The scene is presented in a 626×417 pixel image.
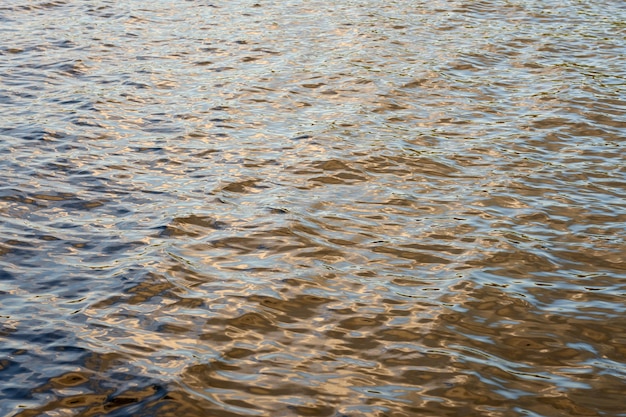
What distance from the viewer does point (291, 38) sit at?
15.8 meters

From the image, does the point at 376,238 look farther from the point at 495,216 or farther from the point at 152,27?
the point at 152,27

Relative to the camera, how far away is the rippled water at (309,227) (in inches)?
230

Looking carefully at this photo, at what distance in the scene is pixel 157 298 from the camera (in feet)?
22.5

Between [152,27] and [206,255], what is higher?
[152,27]

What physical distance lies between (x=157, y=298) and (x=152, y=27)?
35.3ft

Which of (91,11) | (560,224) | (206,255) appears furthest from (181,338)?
(91,11)

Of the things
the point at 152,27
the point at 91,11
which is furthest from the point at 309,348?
the point at 91,11

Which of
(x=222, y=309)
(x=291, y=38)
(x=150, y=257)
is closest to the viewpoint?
(x=222, y=309)

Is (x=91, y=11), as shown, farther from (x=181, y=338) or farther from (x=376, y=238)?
(x=181, y=338)

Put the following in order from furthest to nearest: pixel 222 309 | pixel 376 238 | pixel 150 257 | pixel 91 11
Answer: pixel 91 11 < pixel 376 238 < pixel 150 257 < pixel 222 309

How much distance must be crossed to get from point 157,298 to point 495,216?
3.88 m

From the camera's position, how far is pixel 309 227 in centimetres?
830

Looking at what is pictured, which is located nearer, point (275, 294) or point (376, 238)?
point (275, 294)

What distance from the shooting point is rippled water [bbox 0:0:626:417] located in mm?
5848
